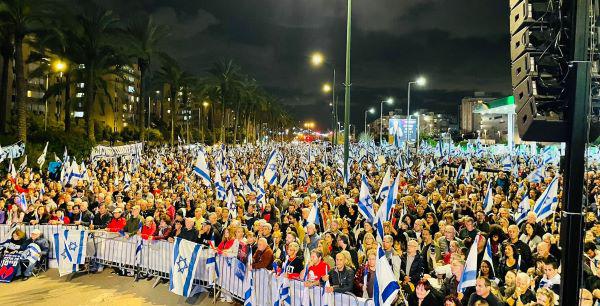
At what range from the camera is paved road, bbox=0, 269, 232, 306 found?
898 cm

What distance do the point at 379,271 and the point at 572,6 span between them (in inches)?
133

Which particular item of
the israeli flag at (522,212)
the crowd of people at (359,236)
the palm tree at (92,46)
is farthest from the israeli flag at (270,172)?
the palm tree at (92,46)

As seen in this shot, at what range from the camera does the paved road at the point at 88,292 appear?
29.5 ft

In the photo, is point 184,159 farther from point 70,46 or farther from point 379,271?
point 379,271

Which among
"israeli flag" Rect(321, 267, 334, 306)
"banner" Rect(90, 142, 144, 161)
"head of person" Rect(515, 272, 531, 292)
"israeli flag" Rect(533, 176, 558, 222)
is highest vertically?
"banner" Rect(90, 142, 144, 161)

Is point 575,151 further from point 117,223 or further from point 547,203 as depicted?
point 117,223

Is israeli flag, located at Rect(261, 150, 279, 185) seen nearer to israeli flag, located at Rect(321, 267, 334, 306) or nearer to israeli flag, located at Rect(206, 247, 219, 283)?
israeli flag, located at Rect(206, 247, 219, 283)

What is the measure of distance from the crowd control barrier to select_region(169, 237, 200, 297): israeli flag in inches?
6.6

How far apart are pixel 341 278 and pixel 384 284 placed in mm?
1021

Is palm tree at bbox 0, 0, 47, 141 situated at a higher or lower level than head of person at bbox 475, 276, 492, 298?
higher

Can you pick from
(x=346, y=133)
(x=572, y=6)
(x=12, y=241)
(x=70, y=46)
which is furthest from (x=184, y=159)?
(x=572, y=6)

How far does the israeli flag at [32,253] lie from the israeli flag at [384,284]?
304 inches

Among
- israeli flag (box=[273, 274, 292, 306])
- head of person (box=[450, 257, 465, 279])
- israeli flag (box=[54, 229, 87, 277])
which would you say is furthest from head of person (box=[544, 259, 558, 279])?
israeli flag (box=[54, 229, 87, 277])

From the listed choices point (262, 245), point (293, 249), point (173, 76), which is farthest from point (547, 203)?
point (173, 76)
